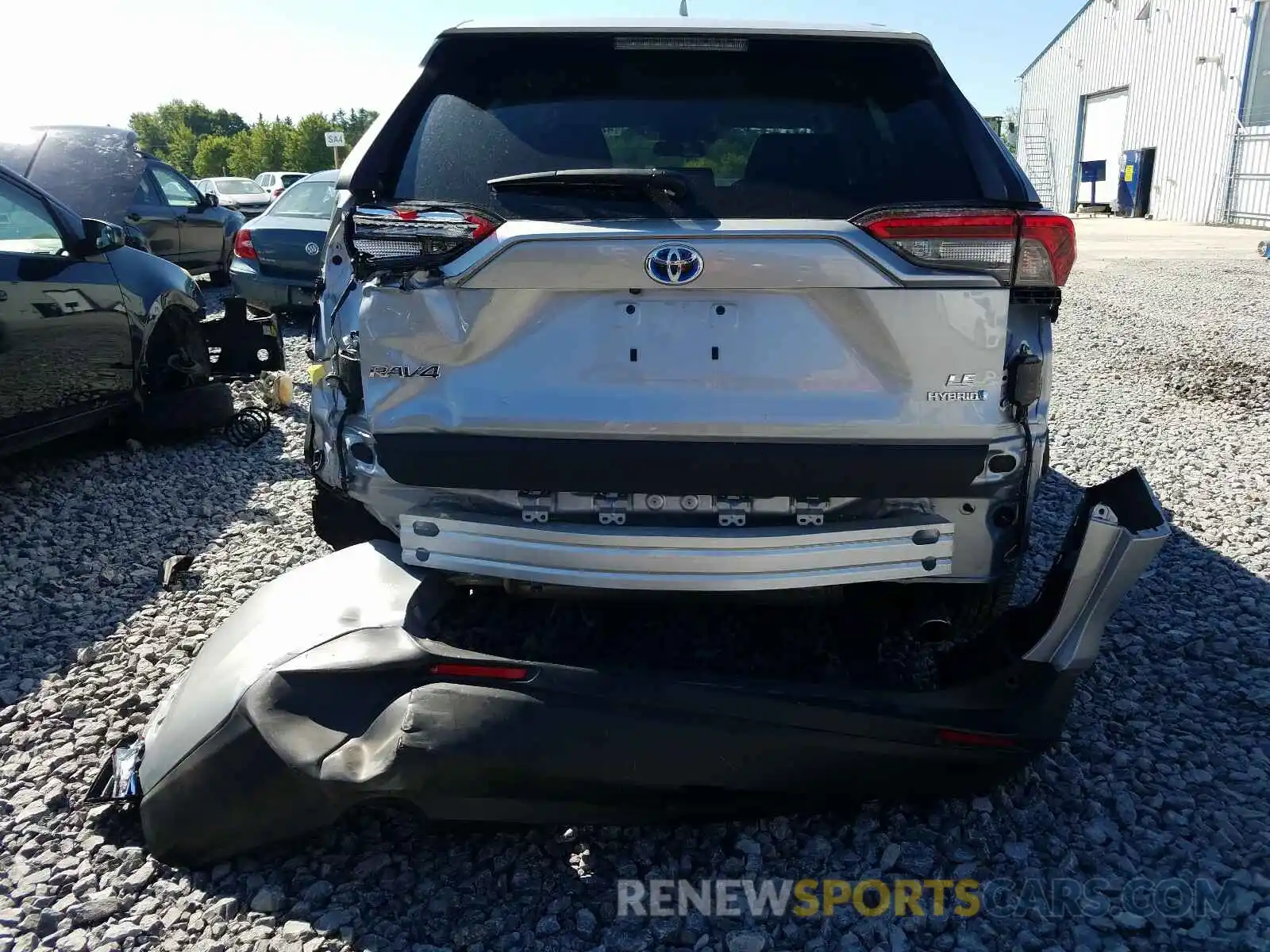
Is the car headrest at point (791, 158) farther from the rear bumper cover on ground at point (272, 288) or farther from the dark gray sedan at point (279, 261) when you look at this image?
the rear bumper cover on ground at point (272, 288)

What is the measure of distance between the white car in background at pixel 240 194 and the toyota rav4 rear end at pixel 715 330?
23.3 m

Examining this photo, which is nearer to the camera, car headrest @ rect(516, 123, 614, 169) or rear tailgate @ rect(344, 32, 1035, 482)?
rear tailgate @ rect(344, 32, 1035, 482)

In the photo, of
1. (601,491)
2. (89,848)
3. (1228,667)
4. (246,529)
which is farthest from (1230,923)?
(246,529)

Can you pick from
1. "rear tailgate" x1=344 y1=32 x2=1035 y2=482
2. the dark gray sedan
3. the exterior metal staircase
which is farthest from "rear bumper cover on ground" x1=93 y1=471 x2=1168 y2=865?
the exterior metal staircase

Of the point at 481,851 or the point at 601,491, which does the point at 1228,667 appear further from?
the point at 481,851

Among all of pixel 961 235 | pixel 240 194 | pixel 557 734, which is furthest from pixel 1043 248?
pixel 240 194

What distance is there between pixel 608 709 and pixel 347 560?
0.99 metres

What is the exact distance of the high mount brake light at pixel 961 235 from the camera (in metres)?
2.35

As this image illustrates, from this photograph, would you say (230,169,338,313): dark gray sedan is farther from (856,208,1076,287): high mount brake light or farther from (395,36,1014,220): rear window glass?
(856,208,1076,287): high mount brake light

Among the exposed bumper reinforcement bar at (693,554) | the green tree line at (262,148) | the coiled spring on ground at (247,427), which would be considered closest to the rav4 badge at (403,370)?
the exposed bumper reinforcement bar at (693,554)

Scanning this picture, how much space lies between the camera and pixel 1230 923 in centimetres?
222

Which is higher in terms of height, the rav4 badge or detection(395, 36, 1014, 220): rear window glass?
detection(395, 36, 1014, 220): rear window glass

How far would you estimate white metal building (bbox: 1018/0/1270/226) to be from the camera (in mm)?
25984

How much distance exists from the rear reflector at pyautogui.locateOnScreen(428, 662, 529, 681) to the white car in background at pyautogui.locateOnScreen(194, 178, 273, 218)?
23.7 metres
